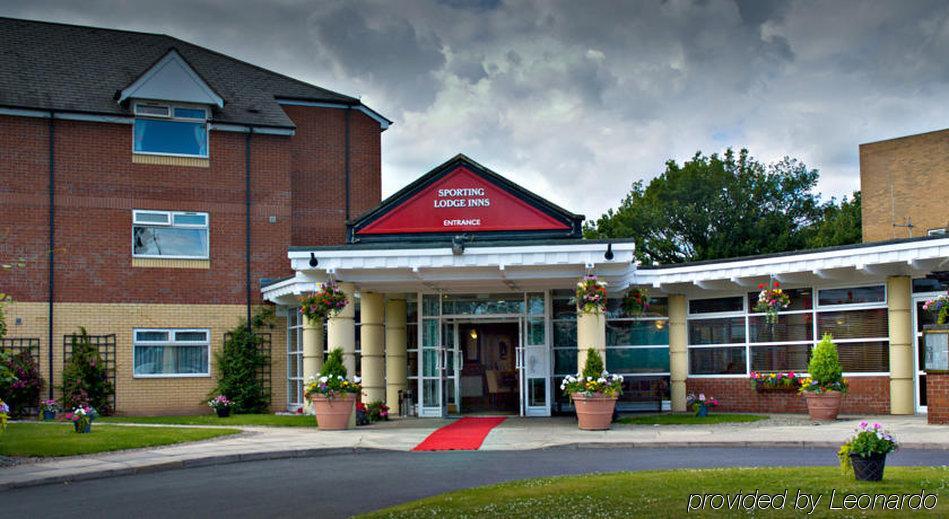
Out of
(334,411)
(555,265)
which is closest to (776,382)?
(555,265)

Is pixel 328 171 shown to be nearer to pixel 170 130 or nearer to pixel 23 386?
pixel 170 130

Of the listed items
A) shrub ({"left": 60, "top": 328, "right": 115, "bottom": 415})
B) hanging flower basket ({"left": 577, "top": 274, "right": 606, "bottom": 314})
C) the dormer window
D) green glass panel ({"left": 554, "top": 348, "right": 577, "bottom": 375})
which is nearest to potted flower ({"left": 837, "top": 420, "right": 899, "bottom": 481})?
hanging flower basket ({"left": 577, "top": 274, "right": 606, "bottom": 314})

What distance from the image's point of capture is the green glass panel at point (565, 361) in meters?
25.1

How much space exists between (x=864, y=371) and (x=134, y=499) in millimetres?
15154

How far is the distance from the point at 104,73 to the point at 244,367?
863 cm

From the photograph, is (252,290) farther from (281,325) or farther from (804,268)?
(804,268)

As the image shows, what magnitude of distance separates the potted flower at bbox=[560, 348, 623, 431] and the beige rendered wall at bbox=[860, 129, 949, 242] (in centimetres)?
2652

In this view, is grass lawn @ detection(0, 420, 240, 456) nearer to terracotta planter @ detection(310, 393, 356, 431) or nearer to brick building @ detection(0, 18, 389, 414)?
terracotta planter @ detection(310, 393, 356, 431)

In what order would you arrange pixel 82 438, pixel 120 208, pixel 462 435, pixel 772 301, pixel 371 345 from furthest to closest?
pixel 120 208, pixel 371 345, pixel 772 301, pixel 462 435, pixel 82 438

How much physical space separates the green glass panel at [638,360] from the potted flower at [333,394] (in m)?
7.25

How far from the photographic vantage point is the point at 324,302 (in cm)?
2045

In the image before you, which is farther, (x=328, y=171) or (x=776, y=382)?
(x=328, y=171)

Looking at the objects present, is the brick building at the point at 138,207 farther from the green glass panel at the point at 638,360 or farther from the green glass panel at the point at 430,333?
the green glass panel at the point at 638,360

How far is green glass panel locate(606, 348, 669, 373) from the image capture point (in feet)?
82.6
